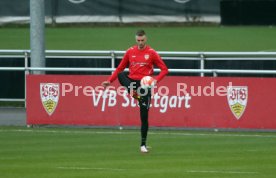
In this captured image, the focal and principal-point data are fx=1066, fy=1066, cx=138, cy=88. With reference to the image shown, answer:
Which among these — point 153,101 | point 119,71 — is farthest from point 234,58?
point 119,71

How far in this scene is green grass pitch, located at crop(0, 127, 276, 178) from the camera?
1496 cm

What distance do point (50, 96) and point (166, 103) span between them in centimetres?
254

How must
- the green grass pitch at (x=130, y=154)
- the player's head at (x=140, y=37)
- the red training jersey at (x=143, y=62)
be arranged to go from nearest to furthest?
1. the green grass pitch at (x=130, y=154)
2. the player's head at (x=140, y=37)
3. the red training jersey at (x=143, y=62)

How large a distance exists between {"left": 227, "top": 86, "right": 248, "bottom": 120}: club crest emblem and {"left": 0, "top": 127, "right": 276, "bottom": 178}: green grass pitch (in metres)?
0.54

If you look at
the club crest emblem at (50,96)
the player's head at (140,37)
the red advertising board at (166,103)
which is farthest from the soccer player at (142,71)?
the club crest emblem at (50,96)

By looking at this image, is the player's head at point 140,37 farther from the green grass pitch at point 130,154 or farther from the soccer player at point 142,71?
the green grass pitch at point 130,154

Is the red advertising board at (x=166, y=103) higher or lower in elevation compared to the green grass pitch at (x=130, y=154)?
higher

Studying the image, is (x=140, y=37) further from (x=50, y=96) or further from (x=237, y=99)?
(x=50, y=96)

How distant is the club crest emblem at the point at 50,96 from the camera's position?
22.3 meters

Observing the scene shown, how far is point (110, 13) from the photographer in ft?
126

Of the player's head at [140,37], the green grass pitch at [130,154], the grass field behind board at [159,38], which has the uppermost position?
the grass field behind board at [159,38]

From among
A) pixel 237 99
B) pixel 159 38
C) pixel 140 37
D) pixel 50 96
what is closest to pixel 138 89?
pixel 140 37

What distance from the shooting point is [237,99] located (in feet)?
69.1

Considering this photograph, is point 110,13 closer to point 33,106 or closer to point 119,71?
point 33,106
